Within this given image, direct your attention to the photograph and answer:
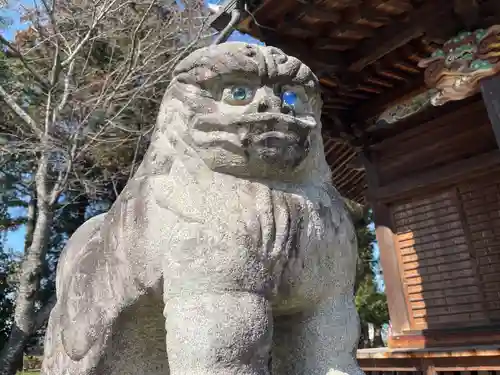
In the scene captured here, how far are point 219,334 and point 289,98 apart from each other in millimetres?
672

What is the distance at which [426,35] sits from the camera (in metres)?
3.77

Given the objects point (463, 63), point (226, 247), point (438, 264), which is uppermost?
point (463, 63)

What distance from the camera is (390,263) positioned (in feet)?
16.5

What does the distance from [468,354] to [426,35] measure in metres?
2.52

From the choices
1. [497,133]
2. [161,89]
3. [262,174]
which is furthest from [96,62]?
[262,174]

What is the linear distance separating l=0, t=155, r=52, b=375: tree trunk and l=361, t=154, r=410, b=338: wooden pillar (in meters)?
3.89

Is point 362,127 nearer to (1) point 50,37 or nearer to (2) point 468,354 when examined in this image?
(2) point 468,354

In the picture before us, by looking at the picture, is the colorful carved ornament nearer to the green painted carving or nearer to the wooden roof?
the wooden roof

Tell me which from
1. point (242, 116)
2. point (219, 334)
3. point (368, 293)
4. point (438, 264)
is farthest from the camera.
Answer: point (368, 293)

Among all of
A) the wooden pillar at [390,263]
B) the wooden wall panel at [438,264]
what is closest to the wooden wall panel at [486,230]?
the wooden wall panel at [438,264]

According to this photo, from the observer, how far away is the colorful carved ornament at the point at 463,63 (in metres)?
3.56

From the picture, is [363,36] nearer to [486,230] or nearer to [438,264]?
[486,230]

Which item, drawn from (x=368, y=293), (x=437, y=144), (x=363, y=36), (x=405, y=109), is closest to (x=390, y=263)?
(x=437, y=144)

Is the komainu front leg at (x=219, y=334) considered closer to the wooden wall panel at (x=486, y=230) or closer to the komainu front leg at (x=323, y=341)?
the komainu front leg at (x=323, y=341)
